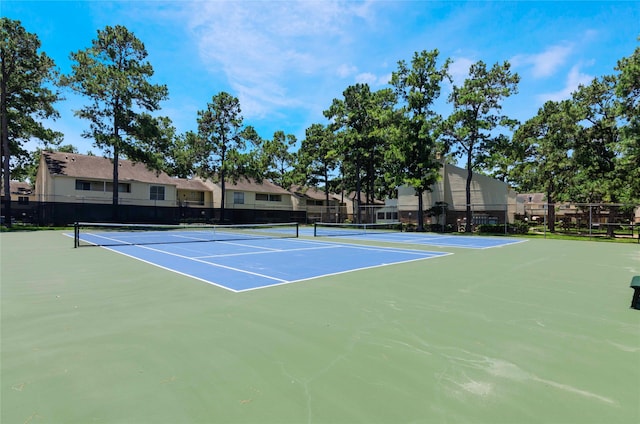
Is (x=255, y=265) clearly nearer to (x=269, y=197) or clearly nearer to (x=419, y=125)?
(x=419, y=125)

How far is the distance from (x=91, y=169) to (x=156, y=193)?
6.82 metres

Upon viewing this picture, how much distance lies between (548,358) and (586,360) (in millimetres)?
349

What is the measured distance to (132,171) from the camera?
38.5 metres

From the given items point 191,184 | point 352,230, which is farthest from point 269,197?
point 352,230

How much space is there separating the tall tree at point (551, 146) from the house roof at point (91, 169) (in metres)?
→ 36.7

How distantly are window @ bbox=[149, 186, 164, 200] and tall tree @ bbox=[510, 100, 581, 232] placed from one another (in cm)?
3725

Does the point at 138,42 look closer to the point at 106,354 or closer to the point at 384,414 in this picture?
the point at 106,354

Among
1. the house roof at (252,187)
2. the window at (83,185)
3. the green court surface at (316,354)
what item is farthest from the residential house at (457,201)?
the window at (83,185)

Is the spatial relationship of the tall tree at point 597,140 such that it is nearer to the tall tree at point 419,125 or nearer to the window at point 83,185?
the tall tree at point 419,125

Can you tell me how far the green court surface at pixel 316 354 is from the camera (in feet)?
7.91

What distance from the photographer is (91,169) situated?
34906 millimetres

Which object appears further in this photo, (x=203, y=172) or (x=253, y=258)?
(x=203, y=172)

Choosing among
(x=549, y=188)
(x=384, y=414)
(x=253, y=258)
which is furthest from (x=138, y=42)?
(x=549, y=188)

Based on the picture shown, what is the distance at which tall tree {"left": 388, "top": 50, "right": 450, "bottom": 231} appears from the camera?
2911 cm
